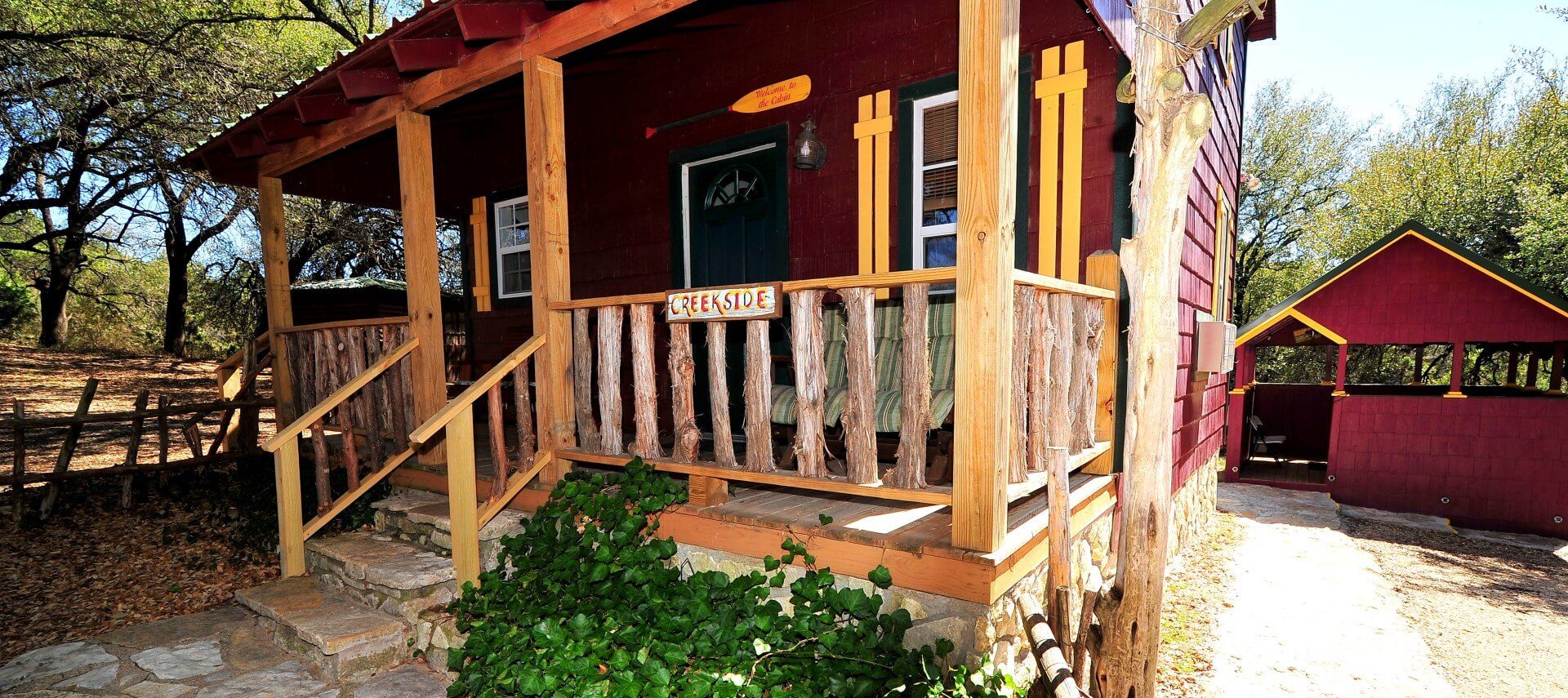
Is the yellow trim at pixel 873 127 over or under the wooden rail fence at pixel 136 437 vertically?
over

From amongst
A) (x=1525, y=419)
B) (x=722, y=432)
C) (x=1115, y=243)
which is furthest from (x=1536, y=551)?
(x=722, y=432)

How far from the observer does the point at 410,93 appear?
4.46 meters

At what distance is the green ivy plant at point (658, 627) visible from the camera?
2.51 m

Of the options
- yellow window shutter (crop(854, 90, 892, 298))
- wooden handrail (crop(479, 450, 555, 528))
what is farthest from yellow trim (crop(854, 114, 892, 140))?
wooden handrail (crop(479, 450, 555, 528))

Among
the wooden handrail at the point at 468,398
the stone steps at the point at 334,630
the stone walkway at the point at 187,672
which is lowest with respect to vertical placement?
the stone walkway at the point at 187,672

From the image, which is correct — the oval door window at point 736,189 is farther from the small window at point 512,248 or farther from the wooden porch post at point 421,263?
the small window at point 512,248

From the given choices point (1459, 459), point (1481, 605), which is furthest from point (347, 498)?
point (1459, 459)

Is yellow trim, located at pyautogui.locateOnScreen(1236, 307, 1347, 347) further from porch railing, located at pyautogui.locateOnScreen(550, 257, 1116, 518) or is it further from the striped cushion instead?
the striped cushion

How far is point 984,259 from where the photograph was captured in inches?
99.3

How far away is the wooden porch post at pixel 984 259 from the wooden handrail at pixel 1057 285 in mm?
145

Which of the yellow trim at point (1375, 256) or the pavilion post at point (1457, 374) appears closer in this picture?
the yellow trim at point (1375, 256)

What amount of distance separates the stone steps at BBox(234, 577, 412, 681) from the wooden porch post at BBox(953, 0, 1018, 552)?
2912mm

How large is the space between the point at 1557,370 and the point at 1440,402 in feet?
5.16

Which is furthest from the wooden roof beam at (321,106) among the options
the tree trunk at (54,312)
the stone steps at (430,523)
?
the tree trunk at (54,312)
